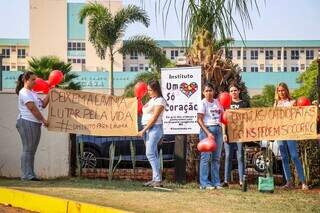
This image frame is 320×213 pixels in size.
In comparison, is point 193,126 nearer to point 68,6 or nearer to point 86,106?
point 86,106

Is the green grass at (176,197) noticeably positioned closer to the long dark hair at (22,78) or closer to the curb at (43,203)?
the curb at (43,203)

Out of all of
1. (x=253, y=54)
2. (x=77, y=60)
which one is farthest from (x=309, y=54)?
(x=77, y=60)

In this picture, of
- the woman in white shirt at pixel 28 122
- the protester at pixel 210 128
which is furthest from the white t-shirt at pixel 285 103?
the woman in white shirt at pixel 28 122

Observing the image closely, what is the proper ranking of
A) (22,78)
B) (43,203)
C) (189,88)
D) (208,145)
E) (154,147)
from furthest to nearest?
(189,88), (22,78), (154,147), (208,145), (43,203)

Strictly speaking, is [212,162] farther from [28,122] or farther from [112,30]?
[112,30]

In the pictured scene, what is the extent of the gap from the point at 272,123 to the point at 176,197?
8.90ft

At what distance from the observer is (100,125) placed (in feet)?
35.1

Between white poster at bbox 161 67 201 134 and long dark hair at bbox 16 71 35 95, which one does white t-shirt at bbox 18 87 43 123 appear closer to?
long dark hair at bbox 16 71 35 95

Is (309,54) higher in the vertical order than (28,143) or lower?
higher

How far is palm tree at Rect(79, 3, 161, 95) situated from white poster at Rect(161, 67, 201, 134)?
67.3 ft

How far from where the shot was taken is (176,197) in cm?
820

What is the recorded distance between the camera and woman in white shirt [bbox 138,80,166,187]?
372 inches

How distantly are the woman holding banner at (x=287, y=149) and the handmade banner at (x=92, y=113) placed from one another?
2490mm

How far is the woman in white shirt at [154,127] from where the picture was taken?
9.44m
